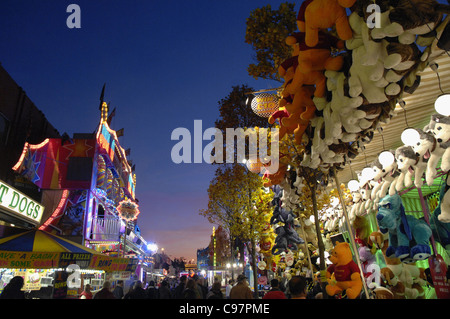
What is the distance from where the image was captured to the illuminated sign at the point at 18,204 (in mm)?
8570

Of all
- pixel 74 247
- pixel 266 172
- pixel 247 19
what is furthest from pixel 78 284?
pixel 247 19

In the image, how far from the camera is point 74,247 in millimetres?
10789

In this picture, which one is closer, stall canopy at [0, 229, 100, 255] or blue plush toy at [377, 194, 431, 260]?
blue plush toy at [377, 194, 431, 260]

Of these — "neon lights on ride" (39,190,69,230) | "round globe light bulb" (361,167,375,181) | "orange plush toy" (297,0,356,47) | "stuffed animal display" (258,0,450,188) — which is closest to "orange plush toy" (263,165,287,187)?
"round globe light bulb" (361,167,375,181)

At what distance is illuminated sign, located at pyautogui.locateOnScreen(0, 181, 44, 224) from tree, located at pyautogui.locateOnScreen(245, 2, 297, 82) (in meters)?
8.37

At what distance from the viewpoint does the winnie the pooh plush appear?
5051 mm

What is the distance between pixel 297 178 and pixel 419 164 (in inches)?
108

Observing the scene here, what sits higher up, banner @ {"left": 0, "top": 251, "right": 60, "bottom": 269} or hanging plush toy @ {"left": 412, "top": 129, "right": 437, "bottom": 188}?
hanging plush toy @ {"left": 412, "top": 129, "right": 437, "bottom": 188}

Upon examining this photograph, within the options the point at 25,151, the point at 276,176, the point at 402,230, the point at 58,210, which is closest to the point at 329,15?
the point at 402,230

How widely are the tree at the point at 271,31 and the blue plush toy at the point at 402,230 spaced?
422cm

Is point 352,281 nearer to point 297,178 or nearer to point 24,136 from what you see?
point 297,178

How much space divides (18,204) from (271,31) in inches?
386

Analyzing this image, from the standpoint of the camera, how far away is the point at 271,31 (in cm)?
708

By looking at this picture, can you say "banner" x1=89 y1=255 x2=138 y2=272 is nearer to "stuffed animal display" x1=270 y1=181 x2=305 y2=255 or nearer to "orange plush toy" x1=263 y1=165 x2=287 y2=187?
"stuffed animal display" x1=270 y1=181 x2=305 y2=255
